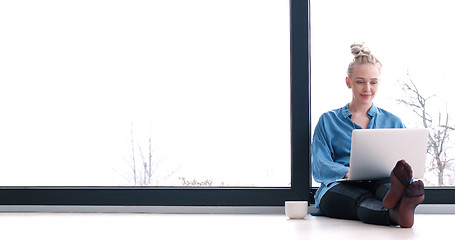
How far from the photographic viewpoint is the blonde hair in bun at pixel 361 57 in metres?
2.74

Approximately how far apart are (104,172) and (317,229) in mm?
1181

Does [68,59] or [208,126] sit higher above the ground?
[68,59]

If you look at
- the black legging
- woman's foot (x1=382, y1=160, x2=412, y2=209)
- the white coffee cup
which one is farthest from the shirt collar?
woman's foot (x1=382, y1=160, x2=412, y2=209)

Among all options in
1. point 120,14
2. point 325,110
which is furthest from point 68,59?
point 325,110

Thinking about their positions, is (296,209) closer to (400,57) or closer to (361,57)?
(361,57)

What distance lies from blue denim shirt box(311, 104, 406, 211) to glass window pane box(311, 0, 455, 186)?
185mm

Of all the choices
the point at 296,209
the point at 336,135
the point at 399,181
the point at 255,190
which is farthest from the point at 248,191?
the point at 399,181

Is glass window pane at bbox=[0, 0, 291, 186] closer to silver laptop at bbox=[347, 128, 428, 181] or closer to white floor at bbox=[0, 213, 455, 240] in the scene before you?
white floor at bbox=[0, 213, 455, 240]

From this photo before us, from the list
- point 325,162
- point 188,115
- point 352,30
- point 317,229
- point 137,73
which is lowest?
point 317,229

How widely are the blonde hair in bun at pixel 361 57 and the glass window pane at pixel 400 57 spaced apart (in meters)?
0.18

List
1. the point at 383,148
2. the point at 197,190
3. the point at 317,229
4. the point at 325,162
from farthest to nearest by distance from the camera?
1. the point at 197,190
2. the point at 325,162
3. the point at 383,148
4. the point at 317,229

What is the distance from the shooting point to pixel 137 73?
3.06 m

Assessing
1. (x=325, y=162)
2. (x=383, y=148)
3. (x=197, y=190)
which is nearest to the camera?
(x=383, y=148)

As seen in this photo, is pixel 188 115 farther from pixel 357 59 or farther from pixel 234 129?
pixel 357 59
